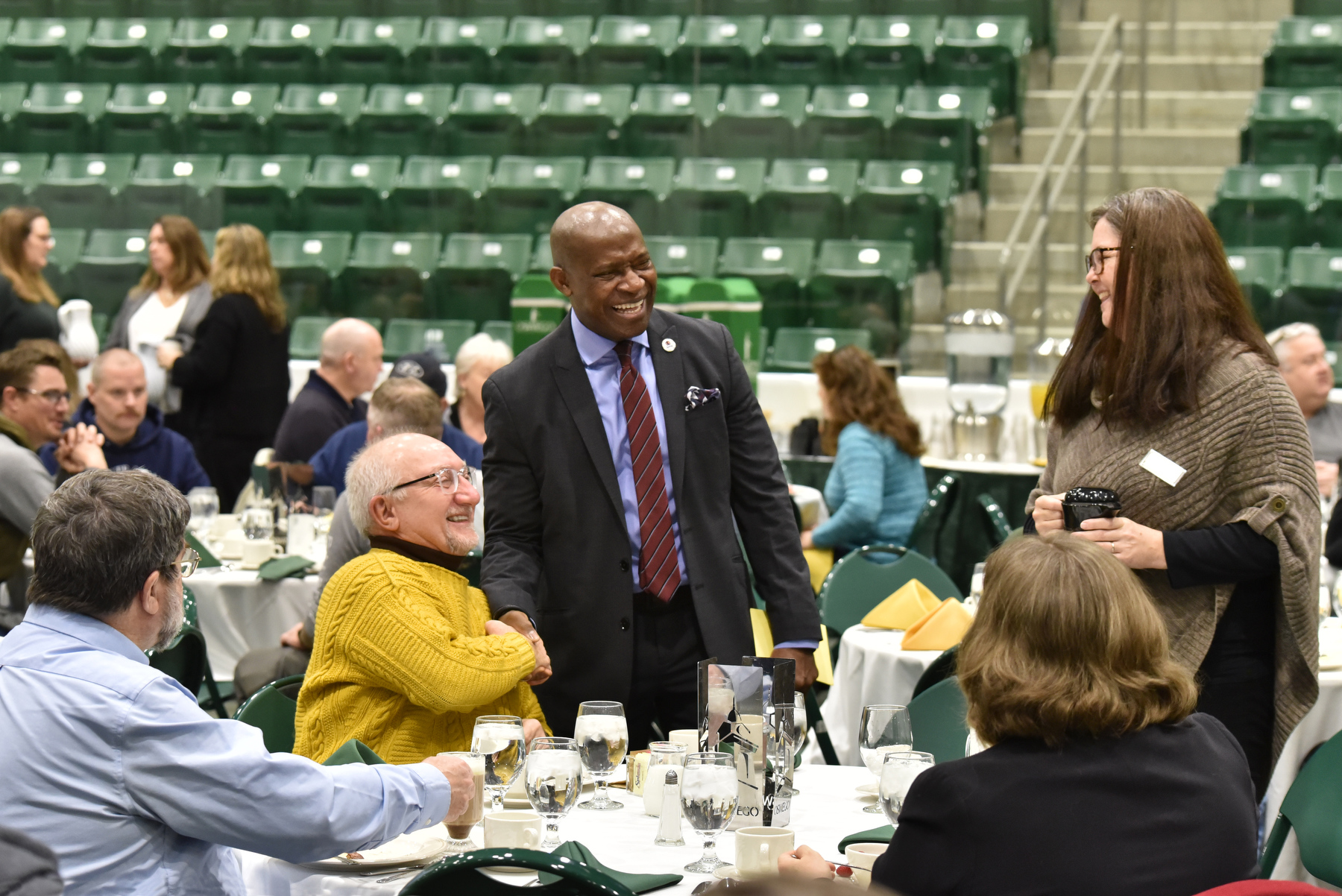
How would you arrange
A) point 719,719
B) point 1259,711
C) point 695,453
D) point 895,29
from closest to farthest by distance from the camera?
point 719,719, point 1259,711, point 695,453, point 895,29

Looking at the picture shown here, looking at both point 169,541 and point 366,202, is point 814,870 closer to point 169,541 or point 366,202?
point 169,541

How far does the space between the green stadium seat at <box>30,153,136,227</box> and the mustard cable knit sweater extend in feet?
24.5

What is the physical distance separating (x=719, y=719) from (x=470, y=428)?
346 centimetres

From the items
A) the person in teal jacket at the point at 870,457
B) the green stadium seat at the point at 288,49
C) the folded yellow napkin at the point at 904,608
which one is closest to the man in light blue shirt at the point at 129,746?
the folded yellow napkin at the point at 904,608

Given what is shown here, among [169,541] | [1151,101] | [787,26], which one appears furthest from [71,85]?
[169,541]

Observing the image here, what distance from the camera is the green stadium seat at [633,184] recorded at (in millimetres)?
8898

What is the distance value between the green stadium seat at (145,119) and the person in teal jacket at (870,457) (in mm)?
5476

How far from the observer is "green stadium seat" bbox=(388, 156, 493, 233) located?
9.12m

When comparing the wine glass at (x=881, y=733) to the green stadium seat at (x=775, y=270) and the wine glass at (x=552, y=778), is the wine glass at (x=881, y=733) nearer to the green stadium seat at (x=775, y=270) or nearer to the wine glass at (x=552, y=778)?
the wine glass at (x=552, y=778)

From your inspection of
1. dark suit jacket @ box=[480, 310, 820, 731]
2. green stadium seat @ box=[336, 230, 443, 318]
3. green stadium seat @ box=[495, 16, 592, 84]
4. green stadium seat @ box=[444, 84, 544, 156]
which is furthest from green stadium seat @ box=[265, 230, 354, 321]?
dark suit jacket @ box=[480, 310, 820, 731]

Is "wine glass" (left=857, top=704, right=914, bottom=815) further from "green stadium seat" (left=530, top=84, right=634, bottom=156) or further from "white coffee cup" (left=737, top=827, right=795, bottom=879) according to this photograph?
"green stadium seat" (left=530, top=84, right=634, bottom=156)

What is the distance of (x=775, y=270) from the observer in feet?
28.8

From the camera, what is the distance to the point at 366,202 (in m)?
9.39

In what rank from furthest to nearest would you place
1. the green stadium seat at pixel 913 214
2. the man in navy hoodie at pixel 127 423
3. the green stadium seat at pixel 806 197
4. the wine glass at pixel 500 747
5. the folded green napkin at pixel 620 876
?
1. the green stadium seat at pixel 806 197
2. the green stadium seat at pixel 913 214
3. the man in navy hoodie at pixel 127 423
4. the wine glass at pixel 500 747
5. the folded green napkin at pixel 620 876
